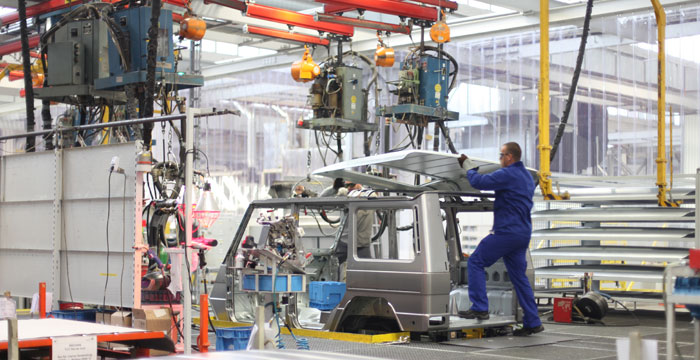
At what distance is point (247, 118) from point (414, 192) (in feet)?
41.7

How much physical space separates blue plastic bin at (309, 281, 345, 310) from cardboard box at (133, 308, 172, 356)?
5.91 feet

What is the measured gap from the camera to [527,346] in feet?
26.9

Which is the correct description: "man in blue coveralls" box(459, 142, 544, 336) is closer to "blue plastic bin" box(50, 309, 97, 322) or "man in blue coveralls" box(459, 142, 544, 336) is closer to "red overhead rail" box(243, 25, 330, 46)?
"blue plastic bin" box(50, 309, 97, 322)

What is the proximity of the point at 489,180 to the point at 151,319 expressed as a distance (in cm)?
335

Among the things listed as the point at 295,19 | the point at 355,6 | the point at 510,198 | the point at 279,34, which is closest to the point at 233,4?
the point at 295,19

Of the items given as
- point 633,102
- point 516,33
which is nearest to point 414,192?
point 633,102

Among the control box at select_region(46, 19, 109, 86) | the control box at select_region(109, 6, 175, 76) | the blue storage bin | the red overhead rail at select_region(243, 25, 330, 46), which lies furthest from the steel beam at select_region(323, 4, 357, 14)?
the blue storage bin

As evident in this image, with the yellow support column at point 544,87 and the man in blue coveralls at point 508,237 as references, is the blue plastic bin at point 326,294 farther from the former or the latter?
the yellow support column at point 544,87

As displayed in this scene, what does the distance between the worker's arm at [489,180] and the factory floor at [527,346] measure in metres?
1.45

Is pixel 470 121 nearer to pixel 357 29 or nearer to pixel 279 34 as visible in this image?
pixel 357 29

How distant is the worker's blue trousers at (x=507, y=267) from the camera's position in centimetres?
847

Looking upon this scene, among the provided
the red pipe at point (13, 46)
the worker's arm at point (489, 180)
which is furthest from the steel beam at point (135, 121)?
the red pipe at point (13, 46)

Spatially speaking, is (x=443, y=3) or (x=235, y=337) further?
(x=443, y=3)

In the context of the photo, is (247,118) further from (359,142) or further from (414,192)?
(414,192)
